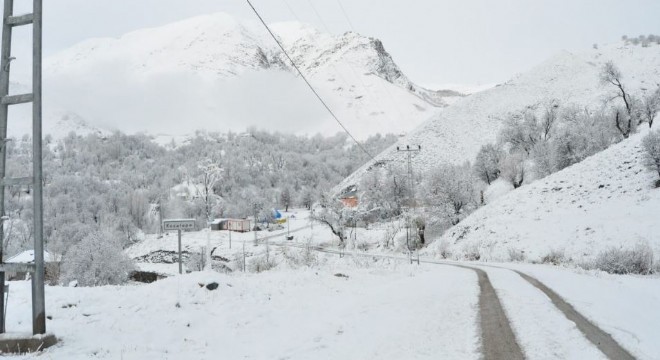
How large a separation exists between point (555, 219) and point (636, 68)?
458ft

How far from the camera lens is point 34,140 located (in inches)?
333

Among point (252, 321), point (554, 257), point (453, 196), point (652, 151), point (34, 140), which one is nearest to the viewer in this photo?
point (34, 140)

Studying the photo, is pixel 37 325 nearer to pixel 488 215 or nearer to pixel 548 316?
pixel 548 316

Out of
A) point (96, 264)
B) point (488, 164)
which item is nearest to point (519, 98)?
point (488, 164)

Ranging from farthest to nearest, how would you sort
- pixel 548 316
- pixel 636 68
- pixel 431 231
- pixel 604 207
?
pixel 636 68 → pixel 431 231 → pixel 604 207 → pixel 548 316

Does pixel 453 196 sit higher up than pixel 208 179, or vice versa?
pixel 208 179

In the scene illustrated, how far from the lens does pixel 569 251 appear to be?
33125mm

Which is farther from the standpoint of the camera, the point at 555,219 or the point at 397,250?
Result: the point at 397,250

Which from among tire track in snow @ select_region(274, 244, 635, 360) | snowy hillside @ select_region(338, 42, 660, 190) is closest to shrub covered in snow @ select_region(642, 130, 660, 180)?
tire track in snow @ select_region(274, 244, 635, 360)

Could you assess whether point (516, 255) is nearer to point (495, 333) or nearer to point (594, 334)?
point (594, 334)

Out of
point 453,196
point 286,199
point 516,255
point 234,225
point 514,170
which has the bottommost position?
point 516,255

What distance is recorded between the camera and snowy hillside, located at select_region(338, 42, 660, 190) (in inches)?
5310

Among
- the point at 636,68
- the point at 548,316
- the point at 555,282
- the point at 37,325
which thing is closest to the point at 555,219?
the point at 555,282

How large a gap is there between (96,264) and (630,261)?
45.4 meters
